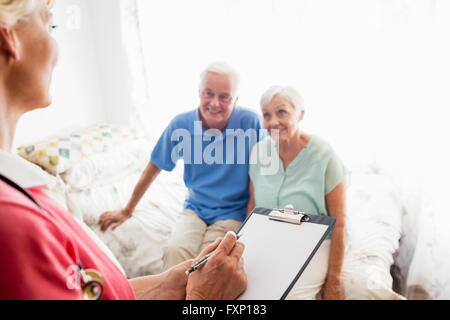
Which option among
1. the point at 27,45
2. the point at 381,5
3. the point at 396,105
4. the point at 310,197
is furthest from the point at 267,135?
the point at 27,45

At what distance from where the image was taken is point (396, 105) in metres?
1.82

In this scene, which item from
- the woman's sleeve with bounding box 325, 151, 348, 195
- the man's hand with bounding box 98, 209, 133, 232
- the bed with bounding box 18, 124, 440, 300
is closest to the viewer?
the woman's sleeve with bounding box 325, 151, 348, 195

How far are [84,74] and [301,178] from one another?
181 cm

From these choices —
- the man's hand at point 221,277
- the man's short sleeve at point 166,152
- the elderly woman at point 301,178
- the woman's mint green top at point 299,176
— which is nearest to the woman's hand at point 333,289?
the elderly woman at point 301,178

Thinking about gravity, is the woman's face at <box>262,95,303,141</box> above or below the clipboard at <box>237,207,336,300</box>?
above

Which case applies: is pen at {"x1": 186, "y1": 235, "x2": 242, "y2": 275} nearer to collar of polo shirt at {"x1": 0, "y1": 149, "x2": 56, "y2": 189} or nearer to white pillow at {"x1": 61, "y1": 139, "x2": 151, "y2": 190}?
collar of polo shirt at {"x1": 0, "y1": 149, "x2": 56, "y2": 189}

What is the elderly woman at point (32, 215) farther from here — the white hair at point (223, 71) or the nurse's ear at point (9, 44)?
the white hair at point (223, 71)

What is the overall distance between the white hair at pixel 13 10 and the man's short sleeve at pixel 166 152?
112 cm

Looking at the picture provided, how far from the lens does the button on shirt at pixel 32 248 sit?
38 centimetres

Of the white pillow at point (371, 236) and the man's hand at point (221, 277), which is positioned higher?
the man's hand at point (221, 277)

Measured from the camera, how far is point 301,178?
4.37 ft

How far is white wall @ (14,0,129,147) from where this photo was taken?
2.10 meters

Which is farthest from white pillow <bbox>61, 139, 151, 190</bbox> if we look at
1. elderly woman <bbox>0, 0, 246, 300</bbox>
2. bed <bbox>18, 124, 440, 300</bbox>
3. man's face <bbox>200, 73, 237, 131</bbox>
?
elderly woman <bbox>0, 0, 246, 300</bbox>

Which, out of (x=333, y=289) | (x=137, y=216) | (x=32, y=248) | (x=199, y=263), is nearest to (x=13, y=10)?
(x=32, y=248)
